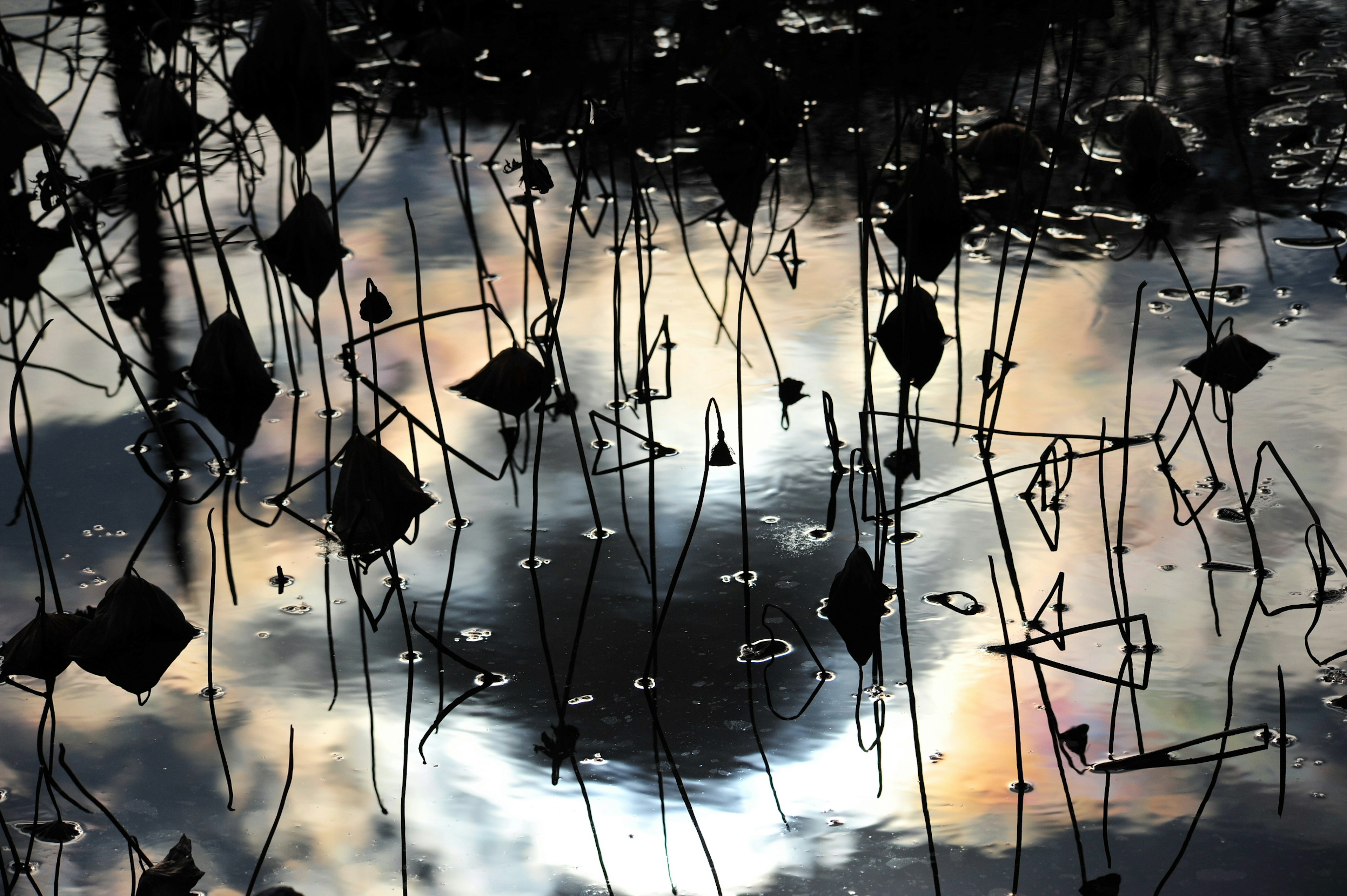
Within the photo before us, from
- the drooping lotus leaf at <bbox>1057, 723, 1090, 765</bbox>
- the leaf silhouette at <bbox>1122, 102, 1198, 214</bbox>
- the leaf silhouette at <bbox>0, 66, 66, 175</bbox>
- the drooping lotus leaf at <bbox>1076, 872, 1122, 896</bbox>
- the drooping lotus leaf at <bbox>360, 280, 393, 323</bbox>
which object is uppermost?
the leaf silhouette at <bbox>0, 66, 66, 175</bbox>

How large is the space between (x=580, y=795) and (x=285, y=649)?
0.98ft

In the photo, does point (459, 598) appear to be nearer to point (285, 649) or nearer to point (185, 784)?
point (285, 649)

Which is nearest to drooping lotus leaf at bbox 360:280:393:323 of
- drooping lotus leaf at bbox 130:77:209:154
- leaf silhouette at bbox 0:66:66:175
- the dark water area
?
the dark water area

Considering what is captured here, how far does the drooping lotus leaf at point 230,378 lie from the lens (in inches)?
57.5

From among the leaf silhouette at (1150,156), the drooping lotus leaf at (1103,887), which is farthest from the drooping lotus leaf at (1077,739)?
the leaf silhouette at (1150,156)

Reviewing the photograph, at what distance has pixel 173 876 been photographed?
2.85 feet

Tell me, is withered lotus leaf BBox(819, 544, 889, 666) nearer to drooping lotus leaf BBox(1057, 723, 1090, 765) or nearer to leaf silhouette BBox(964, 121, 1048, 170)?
drooping lotus leaf BBox(1057, 723, 1090, 765)

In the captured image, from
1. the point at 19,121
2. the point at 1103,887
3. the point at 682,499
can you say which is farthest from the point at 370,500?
the point at 19,121

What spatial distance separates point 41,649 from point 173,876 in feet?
0.95

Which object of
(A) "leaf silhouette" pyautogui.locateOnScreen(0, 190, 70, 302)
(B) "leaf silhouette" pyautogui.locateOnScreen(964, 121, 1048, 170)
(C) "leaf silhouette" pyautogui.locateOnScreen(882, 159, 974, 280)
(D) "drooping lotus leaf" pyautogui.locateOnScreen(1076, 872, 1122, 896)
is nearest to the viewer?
(D) "drooping lotus leaf" pyautogui.locateOnScreen(1076, 872, 1122, 896)

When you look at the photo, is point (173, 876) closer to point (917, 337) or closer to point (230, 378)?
point (230, 378)

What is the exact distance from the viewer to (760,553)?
1218 millimetres

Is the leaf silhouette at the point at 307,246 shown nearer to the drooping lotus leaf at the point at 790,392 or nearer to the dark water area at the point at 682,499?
the dark water area at the point at 682,499

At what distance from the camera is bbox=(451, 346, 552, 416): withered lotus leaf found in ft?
4.70
